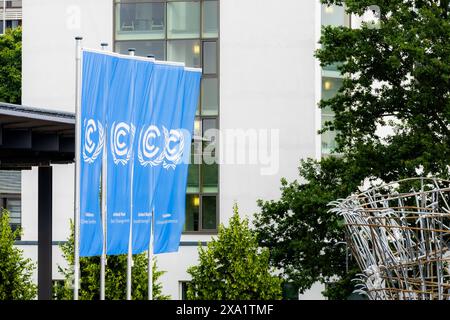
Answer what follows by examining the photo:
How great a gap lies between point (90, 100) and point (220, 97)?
25.8 meters

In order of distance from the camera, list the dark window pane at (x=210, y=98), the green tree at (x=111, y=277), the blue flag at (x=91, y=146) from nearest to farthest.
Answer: the blue flag at (x=91, y=146) < the green tree at (x=111, y=277) < the dark window pane at (x=210, y=98)

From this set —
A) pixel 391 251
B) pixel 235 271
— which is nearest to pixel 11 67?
pixel 235 271

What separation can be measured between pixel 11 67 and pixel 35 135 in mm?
40107

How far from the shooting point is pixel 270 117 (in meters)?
46.5

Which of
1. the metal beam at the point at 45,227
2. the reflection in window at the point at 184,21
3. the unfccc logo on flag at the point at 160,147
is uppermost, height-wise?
the reflection in window at the point at 184,21

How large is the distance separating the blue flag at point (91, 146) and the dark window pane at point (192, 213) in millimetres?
25044

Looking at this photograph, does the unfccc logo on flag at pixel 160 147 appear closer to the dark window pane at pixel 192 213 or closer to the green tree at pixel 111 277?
the green tree at pixel 111 277

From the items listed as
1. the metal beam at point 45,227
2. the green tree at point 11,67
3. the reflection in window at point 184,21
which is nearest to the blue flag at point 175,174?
the metal beam at point 45,227

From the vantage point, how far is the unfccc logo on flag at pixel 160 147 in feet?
76.6

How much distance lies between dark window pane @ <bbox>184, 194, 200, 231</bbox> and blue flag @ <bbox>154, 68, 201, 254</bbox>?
21.8 meters

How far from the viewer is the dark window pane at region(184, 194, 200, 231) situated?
46.8 metres

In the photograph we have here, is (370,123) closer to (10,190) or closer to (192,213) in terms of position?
(192,213)

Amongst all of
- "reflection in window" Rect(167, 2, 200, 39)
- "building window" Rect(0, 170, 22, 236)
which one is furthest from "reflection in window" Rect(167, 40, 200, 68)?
"building window" Rect(0, 170, 22, 236)

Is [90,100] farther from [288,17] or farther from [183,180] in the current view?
[288,17]
